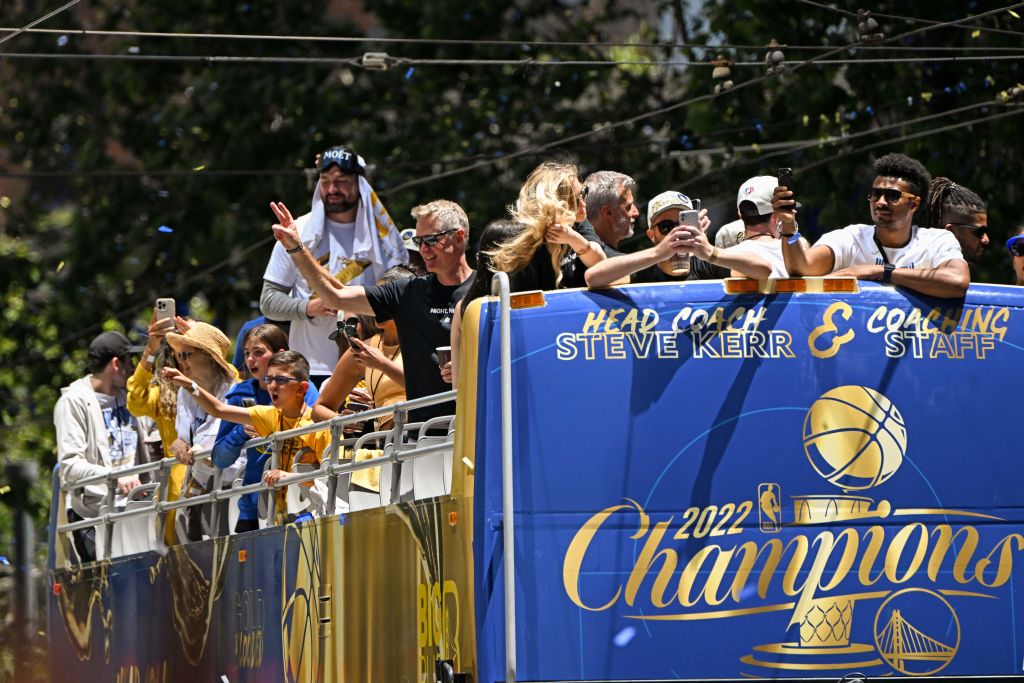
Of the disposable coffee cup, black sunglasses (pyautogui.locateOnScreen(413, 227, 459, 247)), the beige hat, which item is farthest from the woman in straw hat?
the disposable coffee cup

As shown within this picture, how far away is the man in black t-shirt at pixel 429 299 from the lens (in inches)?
352

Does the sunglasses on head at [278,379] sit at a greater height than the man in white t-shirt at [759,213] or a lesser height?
lesser

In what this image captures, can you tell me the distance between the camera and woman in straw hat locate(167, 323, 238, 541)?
1140 centimetres

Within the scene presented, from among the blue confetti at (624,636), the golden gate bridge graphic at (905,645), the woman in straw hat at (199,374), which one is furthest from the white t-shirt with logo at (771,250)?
the woman in straw hat at (199,374)

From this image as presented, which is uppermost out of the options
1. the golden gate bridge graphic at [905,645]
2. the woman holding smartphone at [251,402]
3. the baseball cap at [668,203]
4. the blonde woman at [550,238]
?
the baseball cap at [668,203]

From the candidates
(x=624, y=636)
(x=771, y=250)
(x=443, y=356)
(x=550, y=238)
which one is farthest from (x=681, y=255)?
(x=624, y=636)

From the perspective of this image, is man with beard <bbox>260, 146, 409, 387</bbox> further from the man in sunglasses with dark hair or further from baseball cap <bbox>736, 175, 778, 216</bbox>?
the man in sunglasses with dark hair

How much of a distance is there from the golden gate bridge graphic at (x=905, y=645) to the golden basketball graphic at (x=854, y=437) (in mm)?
546

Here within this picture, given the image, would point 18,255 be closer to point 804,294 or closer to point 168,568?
point 168,568

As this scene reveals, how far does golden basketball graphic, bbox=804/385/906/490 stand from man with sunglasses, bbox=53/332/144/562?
6.32m

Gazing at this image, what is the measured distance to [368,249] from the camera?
38.3 ft

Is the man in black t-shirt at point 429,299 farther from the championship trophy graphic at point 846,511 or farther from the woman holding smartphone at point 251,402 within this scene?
the championship trophy graphic at point 846,511

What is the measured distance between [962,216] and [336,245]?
14.2ft

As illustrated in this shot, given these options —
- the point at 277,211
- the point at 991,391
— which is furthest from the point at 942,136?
the point at 991,391
